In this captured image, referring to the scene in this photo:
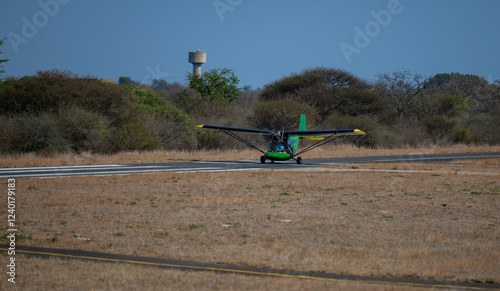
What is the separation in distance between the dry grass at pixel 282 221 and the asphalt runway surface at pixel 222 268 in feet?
1.06

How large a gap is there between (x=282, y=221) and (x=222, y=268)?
5.43m

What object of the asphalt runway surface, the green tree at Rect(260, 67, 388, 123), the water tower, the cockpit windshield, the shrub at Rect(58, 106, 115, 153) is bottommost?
the asphalt runway surface

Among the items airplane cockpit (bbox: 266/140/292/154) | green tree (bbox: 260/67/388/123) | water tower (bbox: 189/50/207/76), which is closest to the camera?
airplane cockpit (bbox: 266/140/292/154)

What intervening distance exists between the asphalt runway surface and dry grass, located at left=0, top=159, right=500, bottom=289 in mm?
322

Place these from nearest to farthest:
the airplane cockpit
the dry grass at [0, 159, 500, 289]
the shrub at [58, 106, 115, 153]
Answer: the dry grass at [0, 159, 500, 289], the airplane cockpit, the shrub at [58, 106, 115, 153]

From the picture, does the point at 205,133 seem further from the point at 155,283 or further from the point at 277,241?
the point at 155,283

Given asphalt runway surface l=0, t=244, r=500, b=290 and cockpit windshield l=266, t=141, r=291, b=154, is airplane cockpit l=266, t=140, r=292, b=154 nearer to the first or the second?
cockpit windshield l=266, t=141, r=291, b=154

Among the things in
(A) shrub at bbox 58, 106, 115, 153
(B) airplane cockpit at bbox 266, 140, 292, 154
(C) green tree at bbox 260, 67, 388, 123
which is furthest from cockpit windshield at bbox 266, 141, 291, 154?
(C) green tree at bbox 260, 67, 388, 123

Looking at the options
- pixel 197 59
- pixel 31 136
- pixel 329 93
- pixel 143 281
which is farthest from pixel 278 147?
pixel 197 59

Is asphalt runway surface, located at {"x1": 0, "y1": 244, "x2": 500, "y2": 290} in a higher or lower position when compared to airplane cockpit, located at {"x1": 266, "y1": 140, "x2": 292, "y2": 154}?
lower

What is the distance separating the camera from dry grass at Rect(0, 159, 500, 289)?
11.2 metres

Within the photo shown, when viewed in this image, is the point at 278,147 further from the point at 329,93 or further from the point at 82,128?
the point at 329,93

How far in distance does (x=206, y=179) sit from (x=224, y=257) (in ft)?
50.6

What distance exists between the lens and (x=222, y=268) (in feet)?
33.7
